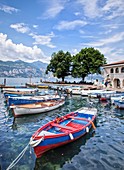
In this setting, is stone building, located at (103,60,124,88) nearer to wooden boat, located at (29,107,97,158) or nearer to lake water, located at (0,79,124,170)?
lake water, located at (0,79,124,170)

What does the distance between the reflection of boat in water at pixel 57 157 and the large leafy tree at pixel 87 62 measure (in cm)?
4994

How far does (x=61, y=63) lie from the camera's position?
6769 centimetres

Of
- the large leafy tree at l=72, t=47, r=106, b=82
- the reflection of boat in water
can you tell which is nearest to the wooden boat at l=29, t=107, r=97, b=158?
the reflection of boat in water

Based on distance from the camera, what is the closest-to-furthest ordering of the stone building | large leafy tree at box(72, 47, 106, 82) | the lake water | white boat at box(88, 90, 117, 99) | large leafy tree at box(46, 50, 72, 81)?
1. the lake water
2. white boat at box(88, 90, 117, 99)
3. the stone building
4. large leafy tree at box(72, 47, 106, 82)
5. large leafy tree at box(46, 50, 72, 81)

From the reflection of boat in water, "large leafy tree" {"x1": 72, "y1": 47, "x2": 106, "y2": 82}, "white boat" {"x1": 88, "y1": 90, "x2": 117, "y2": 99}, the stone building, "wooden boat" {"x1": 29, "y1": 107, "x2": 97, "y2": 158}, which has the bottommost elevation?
the reflection of boat in water

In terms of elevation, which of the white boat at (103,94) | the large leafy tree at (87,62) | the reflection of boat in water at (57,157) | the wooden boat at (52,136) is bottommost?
the reflection of boat in water at (57,157)

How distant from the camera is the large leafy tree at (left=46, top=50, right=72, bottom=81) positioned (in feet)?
222

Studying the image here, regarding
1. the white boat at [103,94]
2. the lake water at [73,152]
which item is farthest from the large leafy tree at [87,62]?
the lake water at [73,152]

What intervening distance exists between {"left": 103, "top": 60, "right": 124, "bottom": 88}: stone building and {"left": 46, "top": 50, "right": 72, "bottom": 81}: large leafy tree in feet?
61.6

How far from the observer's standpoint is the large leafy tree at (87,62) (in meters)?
60.2

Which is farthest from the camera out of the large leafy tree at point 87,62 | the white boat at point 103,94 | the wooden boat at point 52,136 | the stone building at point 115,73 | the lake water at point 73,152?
the large leafy tree at point 87,62

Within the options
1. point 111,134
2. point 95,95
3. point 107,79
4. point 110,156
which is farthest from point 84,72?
point 110,156

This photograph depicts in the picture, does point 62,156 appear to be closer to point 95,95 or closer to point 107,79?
point 95,95

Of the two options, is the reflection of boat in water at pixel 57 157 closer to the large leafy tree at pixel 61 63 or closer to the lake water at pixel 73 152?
the lake water at pixel 73 152
